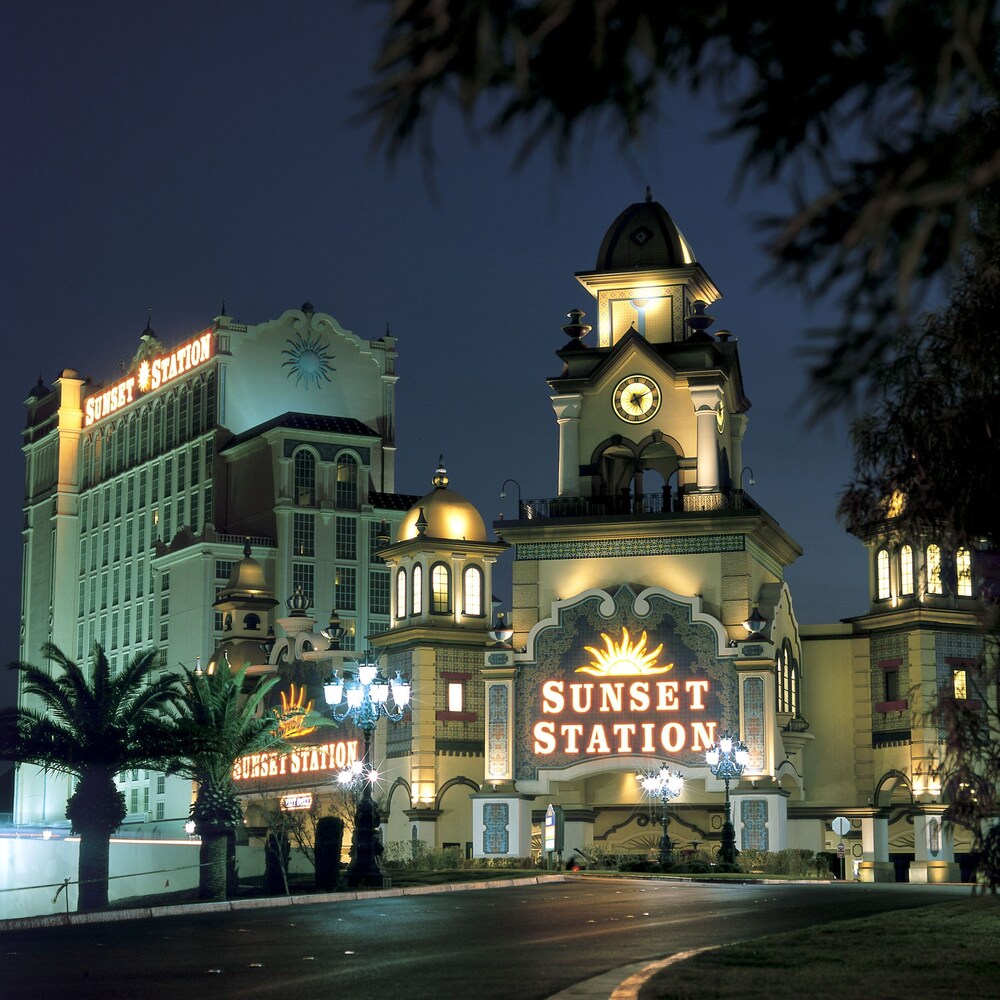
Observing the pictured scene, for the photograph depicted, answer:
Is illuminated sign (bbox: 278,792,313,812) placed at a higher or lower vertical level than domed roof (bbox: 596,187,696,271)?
lower

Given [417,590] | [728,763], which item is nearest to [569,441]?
[417,590]

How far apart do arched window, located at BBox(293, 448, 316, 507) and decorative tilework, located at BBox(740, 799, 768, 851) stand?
56350mm

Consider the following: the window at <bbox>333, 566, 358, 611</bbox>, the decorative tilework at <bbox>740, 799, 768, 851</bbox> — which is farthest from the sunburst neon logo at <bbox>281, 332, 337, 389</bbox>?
the decorative tilework at <bbox>740, 799, 768, 851</bbox>

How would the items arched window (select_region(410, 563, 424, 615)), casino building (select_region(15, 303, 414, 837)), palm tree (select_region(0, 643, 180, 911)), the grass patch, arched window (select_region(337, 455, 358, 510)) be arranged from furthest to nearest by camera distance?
arched window (select_region(337, 455, 358, 510)) < casino building (select_region(15, 303, 414, 837)) < arched window (select_region(410, 563, 424, 615)) < palm tree (select_region(0, 643, 180, 911)) < the grass patch

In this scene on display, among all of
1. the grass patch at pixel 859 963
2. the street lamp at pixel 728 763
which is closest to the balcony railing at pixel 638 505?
the street lamp at pixel 728 763

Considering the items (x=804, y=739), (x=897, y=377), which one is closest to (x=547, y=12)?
(x=897, y=377)

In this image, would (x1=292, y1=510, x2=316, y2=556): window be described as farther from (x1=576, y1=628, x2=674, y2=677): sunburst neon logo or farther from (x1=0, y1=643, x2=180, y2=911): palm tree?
(x1=0, y1=643, x2=180, y2=911): palm tree

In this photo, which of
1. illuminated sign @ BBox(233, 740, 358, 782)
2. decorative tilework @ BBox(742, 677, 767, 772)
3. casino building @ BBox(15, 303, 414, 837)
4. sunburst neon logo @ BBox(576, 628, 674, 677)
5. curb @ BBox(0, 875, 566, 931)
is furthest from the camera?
casino building @ BBox(15, 303, 414, 837)

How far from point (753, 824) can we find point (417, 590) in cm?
→ 1603

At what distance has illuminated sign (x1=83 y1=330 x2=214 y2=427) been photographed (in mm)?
117312

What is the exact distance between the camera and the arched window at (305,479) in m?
110

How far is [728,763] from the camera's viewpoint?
56188mm

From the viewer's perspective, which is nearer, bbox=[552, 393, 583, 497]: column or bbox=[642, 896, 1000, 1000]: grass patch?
bbox=[642, 896, 1000, 1000]: grass patch

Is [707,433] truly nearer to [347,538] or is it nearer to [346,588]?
[347,538]
